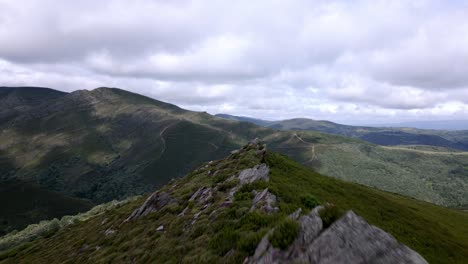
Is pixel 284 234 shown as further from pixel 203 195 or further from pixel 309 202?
pixel 203 195

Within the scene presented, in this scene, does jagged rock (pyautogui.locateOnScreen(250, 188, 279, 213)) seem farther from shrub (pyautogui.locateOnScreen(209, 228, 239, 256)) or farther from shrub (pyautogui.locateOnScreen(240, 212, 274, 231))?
shrub (pyautogui.locateOnScreen(209, 228, 239, 256))

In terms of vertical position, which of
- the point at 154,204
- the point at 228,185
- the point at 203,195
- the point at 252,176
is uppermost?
the point at 252,176

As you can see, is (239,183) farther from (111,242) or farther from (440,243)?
(440,243)

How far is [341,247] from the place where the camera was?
32.3ft

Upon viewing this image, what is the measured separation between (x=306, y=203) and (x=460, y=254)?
20887 millimetres

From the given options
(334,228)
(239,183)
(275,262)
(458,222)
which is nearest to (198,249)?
(275,262)

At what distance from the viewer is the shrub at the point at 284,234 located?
1086 cm

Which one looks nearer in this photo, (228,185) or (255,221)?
(255,221)

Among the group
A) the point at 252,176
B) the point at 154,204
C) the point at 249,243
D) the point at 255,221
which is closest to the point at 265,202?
the point at 255,221

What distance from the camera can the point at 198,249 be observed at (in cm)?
1430

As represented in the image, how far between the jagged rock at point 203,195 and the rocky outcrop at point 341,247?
45.6 feet

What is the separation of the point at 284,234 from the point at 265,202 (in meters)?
7.55

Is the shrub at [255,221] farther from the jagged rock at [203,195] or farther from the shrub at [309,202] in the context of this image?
the jagged rock at [203,195]

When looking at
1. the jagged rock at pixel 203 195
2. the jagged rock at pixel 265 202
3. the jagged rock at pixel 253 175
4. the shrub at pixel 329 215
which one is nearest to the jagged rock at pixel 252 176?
the jagged rock at pixel 253 175
